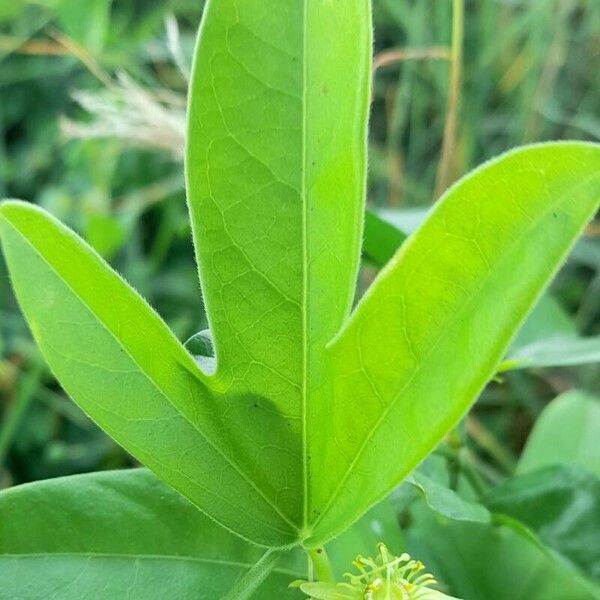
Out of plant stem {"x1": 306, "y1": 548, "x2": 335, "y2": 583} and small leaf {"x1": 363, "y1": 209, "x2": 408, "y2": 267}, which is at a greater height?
small leaf {"x1": 363, "y1": 209, "x2": 408, "y2": 267}

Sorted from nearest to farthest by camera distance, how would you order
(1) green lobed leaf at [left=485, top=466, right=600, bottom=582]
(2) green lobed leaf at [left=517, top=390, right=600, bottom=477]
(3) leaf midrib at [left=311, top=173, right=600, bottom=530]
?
(3) leaf midrib at [left=311, top=173, right=600, bottom=530] < (1) green lobed leaf at [left=485, top=466, right=600, bottom=582] < (2) green lobed leaf at [left=517, top=390, right=600, bottom=477]

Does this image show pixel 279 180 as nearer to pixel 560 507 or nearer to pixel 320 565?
pixel 320 565

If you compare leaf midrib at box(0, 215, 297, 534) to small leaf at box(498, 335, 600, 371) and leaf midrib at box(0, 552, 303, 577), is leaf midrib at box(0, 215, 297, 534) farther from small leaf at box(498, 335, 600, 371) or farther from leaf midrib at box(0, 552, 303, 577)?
small leaf at box(498, 335, 600, 371)

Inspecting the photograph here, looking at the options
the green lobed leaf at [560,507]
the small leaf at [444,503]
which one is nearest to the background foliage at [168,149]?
the green lobed leaf at [560,507]

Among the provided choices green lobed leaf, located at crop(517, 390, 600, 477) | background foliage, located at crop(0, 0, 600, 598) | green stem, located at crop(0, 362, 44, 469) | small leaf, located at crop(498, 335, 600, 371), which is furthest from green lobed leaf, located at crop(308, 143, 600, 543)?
green stem, located at crop(0, 362, 44, 469)

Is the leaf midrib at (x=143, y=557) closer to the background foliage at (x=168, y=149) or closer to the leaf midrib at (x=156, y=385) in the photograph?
the leaf midrib at (x=156, y=385)

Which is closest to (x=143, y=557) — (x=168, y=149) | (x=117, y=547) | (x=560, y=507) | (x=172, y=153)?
(x=117, y=547)
